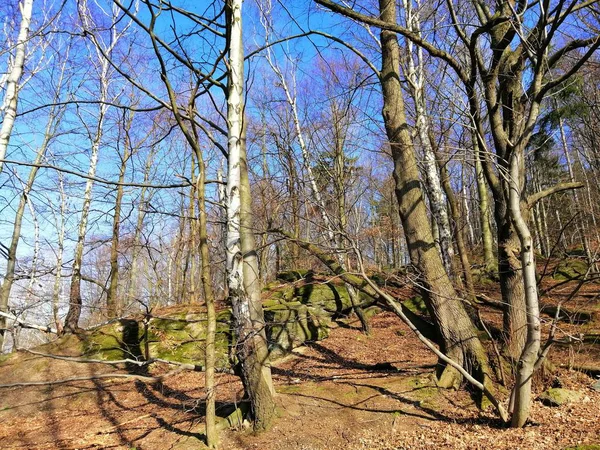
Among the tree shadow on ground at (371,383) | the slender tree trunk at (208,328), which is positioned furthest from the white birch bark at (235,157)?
the tree shadow on ground at (371,383)

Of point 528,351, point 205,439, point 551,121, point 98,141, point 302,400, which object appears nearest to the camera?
point 528,351

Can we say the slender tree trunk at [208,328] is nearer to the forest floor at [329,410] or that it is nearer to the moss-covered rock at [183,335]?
the forest floor at [329,410]

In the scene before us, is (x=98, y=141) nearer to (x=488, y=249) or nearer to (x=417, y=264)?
(x=417, y=264)

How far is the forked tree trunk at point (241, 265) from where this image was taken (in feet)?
13.5

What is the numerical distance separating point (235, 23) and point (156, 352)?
7.40 m

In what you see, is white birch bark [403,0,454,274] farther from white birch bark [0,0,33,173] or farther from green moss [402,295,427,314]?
white birch bark [0,0,33,173]

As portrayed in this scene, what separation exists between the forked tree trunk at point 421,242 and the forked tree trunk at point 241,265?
193 centimetres

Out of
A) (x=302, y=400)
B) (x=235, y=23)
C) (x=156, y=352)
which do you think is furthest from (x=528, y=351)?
(x=156, y=352)

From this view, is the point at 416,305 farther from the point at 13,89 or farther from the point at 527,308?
the point at 13,89

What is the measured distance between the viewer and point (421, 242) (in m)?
5.11

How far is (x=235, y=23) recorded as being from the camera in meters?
4.40

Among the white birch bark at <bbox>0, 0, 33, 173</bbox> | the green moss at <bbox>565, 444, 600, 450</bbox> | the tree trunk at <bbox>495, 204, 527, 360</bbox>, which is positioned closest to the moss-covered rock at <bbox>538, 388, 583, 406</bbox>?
the tree trunk at <bbox>495, 204, 527, 360</bbox>

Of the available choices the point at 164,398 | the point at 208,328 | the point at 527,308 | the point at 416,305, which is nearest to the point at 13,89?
the point at 208,328

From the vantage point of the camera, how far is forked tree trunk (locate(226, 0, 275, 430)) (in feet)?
13.5
